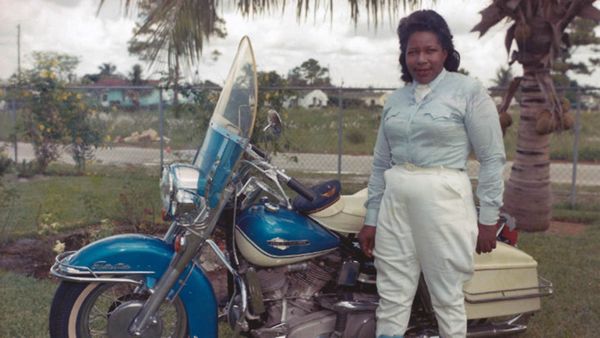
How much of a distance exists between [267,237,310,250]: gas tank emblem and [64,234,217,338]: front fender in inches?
16.2

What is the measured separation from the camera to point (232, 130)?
308 centimetres

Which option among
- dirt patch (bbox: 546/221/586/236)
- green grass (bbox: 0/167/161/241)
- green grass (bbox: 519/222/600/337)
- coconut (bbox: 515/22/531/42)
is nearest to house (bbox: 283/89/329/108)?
green grass (bbox: 0/167/161/241)

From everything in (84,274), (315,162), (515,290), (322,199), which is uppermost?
(322,199)

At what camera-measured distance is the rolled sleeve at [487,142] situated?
2.91 meters

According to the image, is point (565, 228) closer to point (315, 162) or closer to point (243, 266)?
point (315, 162)

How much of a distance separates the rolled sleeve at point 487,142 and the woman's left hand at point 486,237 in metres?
0.11

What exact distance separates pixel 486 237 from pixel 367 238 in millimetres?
574

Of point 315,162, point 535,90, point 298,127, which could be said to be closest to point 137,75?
point 315,162

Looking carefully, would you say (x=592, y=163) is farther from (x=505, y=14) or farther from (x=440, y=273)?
(x=440, y=273)

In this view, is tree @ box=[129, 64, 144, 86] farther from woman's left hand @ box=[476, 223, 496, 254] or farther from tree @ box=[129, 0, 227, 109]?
woman's left hand @ box=[476, 223, 496, 254]

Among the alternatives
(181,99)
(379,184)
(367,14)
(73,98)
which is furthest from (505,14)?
(73,98)

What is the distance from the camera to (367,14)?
6.46m

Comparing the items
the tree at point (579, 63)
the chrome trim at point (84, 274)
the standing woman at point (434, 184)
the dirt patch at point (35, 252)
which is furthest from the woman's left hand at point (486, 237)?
the tree at point (579, 63)

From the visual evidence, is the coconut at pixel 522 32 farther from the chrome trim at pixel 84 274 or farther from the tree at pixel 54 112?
the tree at pixel 54 112
